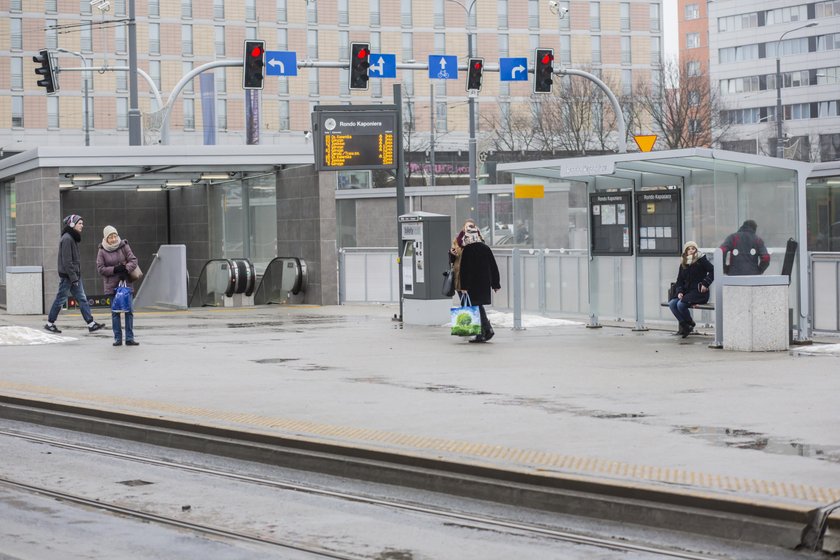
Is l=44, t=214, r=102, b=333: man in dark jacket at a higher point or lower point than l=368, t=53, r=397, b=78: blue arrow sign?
lower

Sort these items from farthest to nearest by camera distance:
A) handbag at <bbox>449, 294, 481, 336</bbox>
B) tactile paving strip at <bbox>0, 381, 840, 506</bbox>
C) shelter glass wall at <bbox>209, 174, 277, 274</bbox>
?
shelter glass wall at <bbox>209, 174, 277, 274</bbox> → handbag at <bbox>449, 294, 481, 336</bbox> → tactile paving strip at <bbox>0, 381, 840, 506</bbox>

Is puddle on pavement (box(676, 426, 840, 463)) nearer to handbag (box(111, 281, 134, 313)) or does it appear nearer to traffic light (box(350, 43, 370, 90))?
handbag (box(111, 281, 134, 313))

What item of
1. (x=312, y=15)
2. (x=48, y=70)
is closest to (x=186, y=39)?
(x=312, y=15)

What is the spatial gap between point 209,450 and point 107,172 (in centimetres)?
2007

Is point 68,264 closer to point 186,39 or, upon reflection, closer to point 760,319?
point 760,319

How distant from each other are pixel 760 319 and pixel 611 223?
4.64 meters

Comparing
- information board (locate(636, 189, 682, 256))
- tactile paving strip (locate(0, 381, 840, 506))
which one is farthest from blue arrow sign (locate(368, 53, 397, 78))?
tactile paving strip (locate(0, 381, 840, 506))

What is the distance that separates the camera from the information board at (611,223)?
20.2 metres

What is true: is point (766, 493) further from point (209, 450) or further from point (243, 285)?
point (243, 285)

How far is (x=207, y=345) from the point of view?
1852 cm

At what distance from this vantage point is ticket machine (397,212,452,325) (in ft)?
71.2

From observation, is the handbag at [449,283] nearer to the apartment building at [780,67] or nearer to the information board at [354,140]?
the information board at [354,140]

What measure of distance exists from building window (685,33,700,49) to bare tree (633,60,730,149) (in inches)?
1820

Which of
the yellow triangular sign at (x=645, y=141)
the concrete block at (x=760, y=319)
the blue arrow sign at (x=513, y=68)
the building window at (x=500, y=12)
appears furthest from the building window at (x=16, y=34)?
the concrete block at (x=760, y=319)
